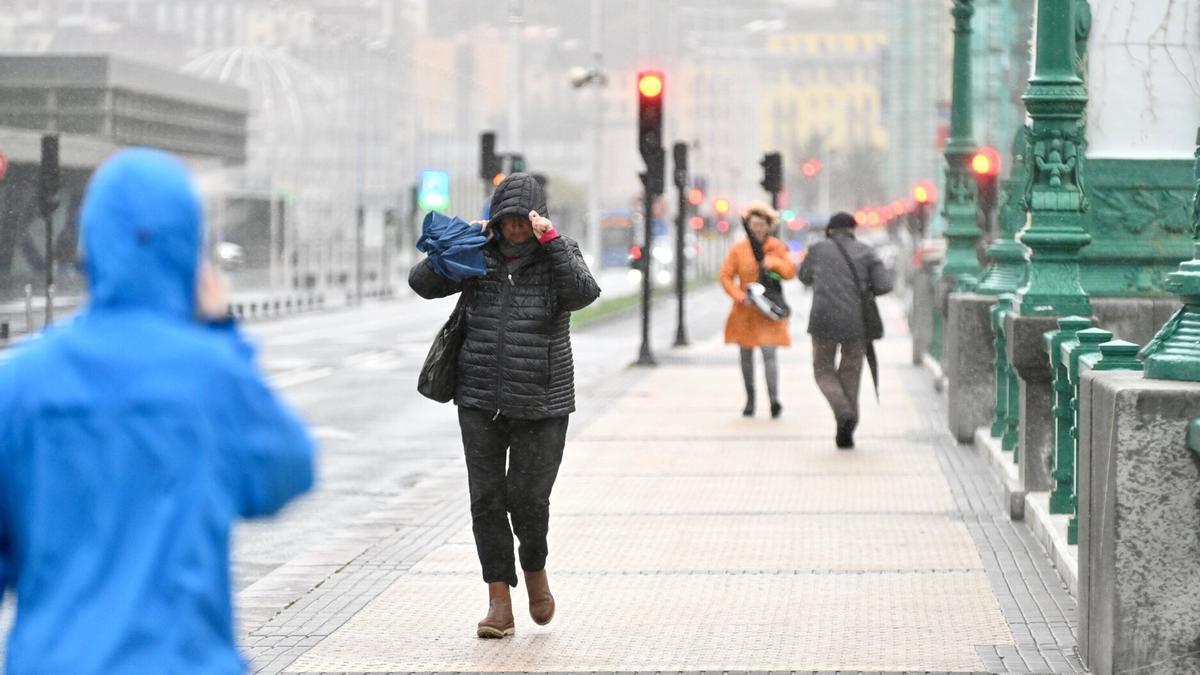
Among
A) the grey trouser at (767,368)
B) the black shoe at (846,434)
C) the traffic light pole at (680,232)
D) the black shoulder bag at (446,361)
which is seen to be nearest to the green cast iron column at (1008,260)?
the black shoe at (846,434)

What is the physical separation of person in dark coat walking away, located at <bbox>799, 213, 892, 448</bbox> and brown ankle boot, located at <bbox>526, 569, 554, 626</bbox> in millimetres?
7164

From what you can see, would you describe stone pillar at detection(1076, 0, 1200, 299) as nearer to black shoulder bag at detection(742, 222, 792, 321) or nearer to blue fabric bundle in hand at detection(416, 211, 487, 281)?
black shoulder bag at detection(742, 222, 792, 321)

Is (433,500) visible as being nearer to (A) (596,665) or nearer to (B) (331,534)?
(B) (331,534)

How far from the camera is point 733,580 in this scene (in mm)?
9586

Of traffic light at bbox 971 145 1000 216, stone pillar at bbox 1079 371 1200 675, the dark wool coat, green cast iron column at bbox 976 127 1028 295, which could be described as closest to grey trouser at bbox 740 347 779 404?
the dark wool coat

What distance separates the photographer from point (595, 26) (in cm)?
6612

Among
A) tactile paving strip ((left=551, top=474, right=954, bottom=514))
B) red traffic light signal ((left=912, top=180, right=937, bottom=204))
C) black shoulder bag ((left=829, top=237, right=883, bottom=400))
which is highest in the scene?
red traffic light signal ((left=912, top=180, right=937, bottom=204))

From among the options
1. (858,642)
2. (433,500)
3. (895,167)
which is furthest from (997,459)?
(895,167)

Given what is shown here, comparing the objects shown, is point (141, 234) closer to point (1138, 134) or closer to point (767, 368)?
point (1138, 134)

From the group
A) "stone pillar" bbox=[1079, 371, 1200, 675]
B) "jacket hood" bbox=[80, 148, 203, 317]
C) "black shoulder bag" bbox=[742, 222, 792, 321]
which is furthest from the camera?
"black shoulder bag" bbox=[742, 222, 792, 321]

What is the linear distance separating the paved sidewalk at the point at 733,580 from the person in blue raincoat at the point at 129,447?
412cm

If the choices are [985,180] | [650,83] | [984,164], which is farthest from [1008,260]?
[984,164]

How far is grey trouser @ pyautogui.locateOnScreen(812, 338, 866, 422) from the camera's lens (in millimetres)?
15305

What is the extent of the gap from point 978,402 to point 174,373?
12.2 m
